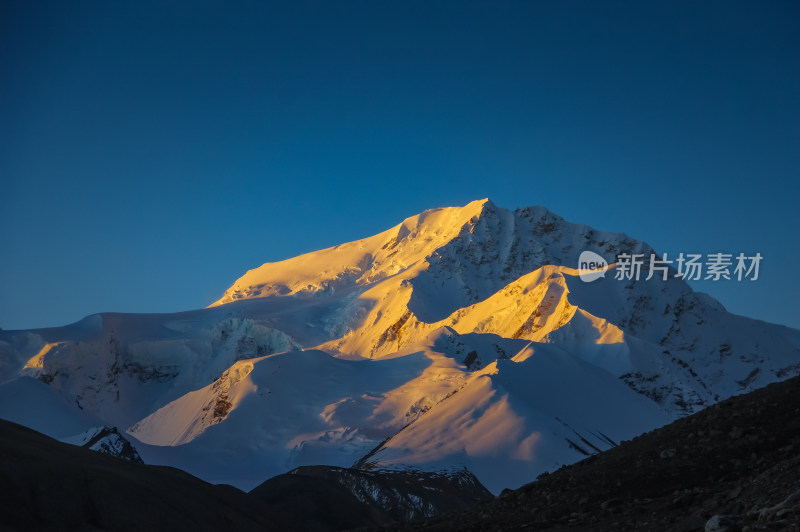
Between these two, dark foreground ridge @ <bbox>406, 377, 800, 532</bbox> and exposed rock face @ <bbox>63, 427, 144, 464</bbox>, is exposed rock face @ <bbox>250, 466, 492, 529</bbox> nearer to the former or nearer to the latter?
exposed rock face @ <bbox>63, 427, 144, 464</bbox>

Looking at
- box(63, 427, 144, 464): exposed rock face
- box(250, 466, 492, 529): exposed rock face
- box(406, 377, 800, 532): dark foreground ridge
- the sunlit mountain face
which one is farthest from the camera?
the sunlit mountain face

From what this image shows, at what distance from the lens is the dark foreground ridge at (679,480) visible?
498 inches

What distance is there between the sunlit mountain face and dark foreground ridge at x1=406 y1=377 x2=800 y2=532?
1308 inches

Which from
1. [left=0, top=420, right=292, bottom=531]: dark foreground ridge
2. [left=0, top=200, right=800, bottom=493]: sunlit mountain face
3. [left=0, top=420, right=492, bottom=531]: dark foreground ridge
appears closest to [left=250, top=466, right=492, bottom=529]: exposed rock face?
[left=0, top=200, right=800, bottom=493]: sunlit mountain face

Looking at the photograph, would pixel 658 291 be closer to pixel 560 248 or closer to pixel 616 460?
pixel 560 248

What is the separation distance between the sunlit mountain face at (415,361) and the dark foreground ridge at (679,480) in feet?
109

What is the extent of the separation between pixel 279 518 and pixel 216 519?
4.68 m

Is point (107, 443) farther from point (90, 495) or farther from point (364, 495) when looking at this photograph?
point (90, 495)

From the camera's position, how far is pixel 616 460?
1819cm

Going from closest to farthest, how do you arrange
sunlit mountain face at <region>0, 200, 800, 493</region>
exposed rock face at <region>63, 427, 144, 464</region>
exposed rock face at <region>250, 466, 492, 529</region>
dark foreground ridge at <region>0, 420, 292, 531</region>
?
dark foreground ridge at <region>0, 420, 292, 531</region>
exposed rock face at <region>250, 466, 492, 529</region>
exposed rock face at <region>63, 427, 144, 464</region>
sunlit mountain face at <region>0, 200, 800, 493</region>

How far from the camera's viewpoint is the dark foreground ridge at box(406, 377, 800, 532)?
12.6 m

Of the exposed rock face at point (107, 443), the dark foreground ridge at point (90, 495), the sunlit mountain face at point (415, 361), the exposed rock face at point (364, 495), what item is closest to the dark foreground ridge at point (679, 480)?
the dark foreground ridge at point (90, 495)

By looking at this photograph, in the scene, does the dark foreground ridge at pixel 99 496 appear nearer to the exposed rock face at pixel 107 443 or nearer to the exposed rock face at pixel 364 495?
the exposed rock face at pixel 364 495

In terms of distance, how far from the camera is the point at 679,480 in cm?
1588
